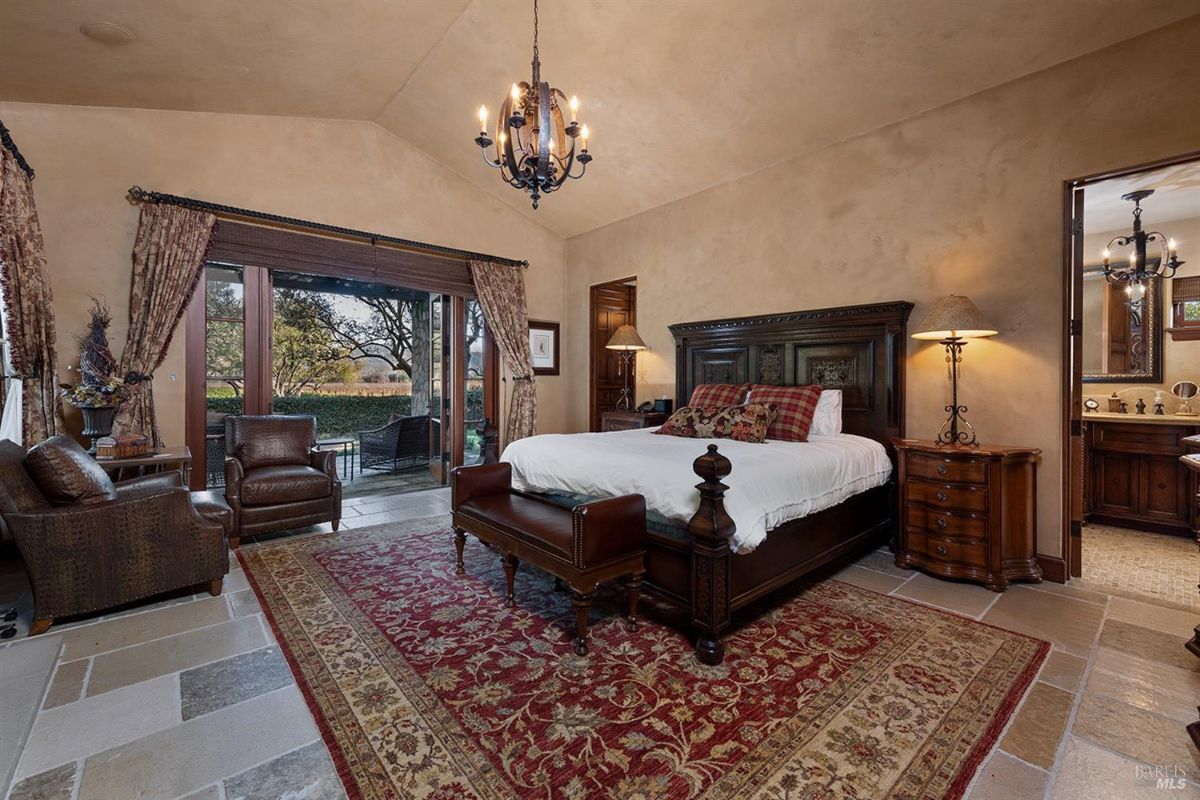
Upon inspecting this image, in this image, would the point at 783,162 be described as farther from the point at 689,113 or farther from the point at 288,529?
the point at 288,529

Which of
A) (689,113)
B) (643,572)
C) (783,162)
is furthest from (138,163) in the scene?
(783,162)

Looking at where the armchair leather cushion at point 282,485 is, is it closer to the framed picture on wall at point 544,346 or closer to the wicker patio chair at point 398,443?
the wicker patio chair at point 398,443

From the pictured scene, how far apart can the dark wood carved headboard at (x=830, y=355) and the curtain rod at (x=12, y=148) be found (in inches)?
197

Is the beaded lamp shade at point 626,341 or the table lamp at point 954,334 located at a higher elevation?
the beaded lamp shade at point 626,341

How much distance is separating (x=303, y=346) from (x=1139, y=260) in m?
10.3

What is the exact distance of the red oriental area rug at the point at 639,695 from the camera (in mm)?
1569

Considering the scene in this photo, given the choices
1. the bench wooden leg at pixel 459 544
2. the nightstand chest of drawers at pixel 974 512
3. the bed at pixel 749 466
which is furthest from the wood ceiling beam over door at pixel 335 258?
the nightstand chest of drawers at pixel 974 512

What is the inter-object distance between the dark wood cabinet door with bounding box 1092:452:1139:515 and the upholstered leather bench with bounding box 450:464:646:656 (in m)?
4.45

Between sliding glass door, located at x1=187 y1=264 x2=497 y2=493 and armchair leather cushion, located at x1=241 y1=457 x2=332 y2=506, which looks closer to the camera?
armchair leather cushion, located at x1=241 y1=457 x2=332 y2=506

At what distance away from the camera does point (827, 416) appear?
3.92m

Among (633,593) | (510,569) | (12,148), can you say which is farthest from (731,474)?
(12,148)

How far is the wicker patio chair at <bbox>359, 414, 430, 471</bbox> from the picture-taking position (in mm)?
6358

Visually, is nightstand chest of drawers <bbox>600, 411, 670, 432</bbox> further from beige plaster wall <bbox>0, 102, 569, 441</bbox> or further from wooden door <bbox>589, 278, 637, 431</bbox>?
beige plaster wall <bbox>0, 102, 569, 441</bbox>

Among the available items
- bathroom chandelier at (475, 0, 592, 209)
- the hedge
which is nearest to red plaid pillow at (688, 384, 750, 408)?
bathroom chandelier at (475, 0, 592, 209)
